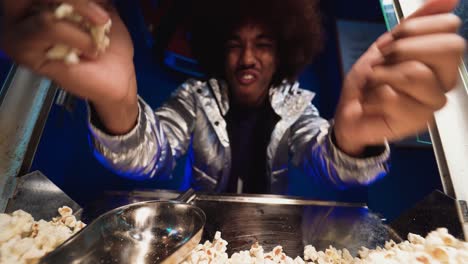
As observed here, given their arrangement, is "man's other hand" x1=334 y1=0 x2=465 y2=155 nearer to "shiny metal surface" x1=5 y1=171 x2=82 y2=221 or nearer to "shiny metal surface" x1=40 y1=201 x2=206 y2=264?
"shiny metal surface" x1=40 y1=201 x2=206 y2=264

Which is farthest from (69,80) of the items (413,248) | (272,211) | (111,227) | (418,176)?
(418,176)

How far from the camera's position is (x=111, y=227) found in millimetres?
459

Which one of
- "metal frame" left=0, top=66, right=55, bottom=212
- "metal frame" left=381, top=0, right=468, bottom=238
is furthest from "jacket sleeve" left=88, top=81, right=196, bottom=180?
"metal frame" left=381, top=0, right=468, bottom=238

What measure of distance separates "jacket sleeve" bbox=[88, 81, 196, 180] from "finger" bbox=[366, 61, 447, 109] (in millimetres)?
653

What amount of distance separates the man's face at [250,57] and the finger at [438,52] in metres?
0.83

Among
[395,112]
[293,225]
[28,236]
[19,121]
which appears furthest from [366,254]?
[19,121]

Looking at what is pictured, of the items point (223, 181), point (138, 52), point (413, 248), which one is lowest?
point (223, 181)

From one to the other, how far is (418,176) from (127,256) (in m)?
1.62

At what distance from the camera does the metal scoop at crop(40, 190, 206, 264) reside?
0.39 metres

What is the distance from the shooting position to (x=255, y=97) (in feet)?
4.54

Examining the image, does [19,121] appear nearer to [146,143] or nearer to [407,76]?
[146,143]

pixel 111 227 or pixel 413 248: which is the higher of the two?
pixel 111 227

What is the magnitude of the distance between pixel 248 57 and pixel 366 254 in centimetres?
96

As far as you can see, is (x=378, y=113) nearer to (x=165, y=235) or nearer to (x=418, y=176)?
(x=165, y=235)
